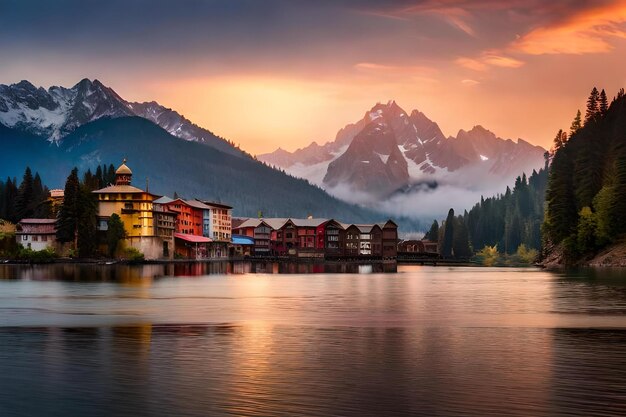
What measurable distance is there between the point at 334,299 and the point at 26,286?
43283mm

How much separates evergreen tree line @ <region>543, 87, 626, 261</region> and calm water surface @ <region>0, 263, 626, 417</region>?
3518 inches

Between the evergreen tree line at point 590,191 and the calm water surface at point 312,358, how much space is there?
89.4 meters

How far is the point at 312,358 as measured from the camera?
43156 mm

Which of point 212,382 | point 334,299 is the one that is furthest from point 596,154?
point 212,382

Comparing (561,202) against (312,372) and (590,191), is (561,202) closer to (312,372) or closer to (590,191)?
(590,191)

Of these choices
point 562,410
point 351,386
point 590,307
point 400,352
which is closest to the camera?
point 562,410

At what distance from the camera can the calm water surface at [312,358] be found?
1260 inches

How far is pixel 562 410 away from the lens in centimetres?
3059

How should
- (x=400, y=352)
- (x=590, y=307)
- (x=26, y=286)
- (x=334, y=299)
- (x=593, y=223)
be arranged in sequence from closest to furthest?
(x=400, y=352) < (x=590, y=307) < (x=334, y=299) < (x=26, y=286) < (x=593, y=223)

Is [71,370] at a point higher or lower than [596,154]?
lower

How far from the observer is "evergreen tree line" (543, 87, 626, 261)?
6486 inches

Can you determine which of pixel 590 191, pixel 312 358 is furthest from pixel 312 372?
pixel 590 191

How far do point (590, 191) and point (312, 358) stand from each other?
153573mm

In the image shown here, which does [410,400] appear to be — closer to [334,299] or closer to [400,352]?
[400,352]
